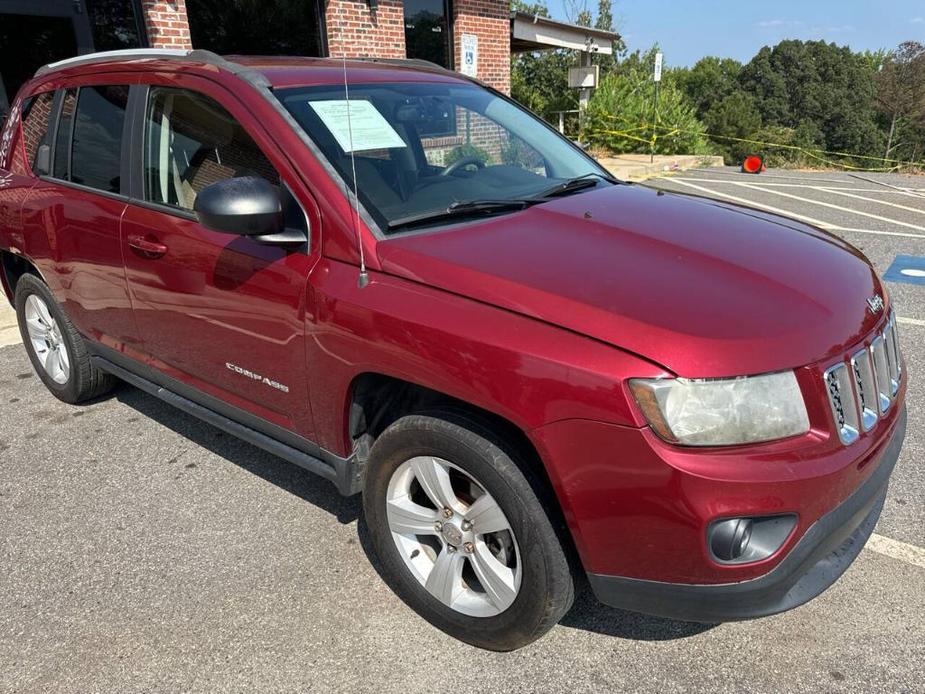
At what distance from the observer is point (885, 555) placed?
2.77 metres

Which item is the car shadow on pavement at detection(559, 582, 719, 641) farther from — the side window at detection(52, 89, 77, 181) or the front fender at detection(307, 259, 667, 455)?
the side window at detection(52, 89, 77, 181)

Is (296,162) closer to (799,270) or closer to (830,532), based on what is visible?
(799,270)

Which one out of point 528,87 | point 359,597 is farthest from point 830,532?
point 528,87

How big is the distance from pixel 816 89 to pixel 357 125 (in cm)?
7571

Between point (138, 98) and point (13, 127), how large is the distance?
5.15ft

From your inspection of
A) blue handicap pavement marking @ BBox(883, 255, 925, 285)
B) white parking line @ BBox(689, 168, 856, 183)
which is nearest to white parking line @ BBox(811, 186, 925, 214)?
white parking line @ BBox(689, 168, 856, 183)

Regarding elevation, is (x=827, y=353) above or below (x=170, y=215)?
below

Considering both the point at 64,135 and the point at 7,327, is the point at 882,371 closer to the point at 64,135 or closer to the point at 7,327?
the point at 64,135

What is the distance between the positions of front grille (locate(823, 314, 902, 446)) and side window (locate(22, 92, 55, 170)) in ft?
12.9

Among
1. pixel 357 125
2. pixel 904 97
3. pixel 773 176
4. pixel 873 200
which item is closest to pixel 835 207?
pixel 873 200

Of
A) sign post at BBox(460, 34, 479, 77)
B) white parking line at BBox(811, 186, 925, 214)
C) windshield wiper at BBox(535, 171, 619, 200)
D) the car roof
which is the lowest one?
white parking line at BBox(811, 186, 925, 214)

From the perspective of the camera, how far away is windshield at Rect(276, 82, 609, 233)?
262 centimetres

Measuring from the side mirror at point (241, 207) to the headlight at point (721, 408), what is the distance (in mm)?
1341

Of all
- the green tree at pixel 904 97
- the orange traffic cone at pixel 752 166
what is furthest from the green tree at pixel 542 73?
the green tree at pixel 904 97
